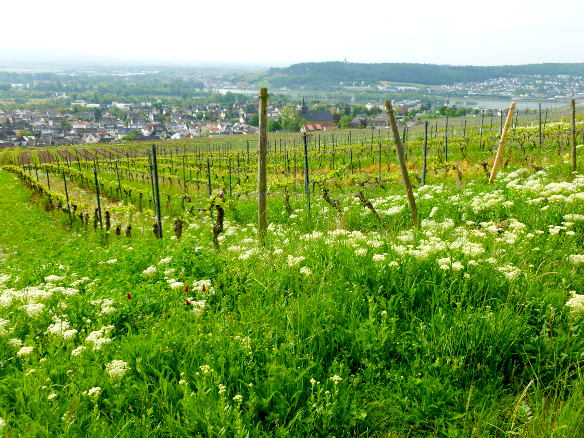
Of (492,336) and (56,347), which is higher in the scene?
(492,336)

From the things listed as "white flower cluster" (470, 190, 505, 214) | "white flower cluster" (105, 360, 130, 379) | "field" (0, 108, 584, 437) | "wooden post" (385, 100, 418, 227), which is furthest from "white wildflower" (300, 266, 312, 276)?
"white flower cluster" (470, 190, 505, 214)

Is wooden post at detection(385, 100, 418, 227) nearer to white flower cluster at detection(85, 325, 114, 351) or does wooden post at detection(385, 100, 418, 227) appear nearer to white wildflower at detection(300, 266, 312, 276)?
white wildflower at detection(300, 266, 312, 276)

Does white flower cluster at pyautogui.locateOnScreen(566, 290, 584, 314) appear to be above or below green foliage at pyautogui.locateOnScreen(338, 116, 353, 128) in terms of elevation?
above

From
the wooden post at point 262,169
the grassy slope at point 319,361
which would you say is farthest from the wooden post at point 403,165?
the grassy slope at point 319,361

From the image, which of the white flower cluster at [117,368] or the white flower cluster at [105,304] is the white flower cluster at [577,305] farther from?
the white flower cluster at [105,304]

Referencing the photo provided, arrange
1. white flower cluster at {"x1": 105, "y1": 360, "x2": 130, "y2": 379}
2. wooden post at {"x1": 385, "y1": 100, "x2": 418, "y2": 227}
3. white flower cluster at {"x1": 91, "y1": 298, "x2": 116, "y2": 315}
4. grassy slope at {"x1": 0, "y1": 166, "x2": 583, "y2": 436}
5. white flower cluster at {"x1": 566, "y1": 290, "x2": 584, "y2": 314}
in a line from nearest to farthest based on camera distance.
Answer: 1. grassy slope at {"x1": 0, "y1": 166, "x2": 583, "y2": 436}
2. white flower cluster at {"x1": 105, "y1": 360, "x2": 130, "y2": 379}
3. white flower cluster at {"x1": 566, "y1": 290, "x2": 584, "y2": 314}
4. white flower cluster at {"x1": 91, "y1": 298, "x2": 116, "y2": 315}
5. wooden post at {"x1": 385, "y1": 100, "x2": 418, "y2": 227}

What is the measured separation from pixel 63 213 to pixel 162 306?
75.9 feet

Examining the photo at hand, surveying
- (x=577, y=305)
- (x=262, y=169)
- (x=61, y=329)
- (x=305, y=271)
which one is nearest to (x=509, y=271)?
(x=577, y=305)

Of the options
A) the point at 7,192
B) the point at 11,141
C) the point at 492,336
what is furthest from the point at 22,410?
the point at 11,141

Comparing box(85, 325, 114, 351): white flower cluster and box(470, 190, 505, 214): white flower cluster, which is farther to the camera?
box(470, 190, 505, 214): white flower cluster

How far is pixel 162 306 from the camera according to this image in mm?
4809

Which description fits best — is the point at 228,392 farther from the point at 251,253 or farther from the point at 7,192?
the point at 7,192

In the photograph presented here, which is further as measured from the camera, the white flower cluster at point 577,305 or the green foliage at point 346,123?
the green foliage at point 346,123

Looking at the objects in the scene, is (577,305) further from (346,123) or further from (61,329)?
(346,123)
